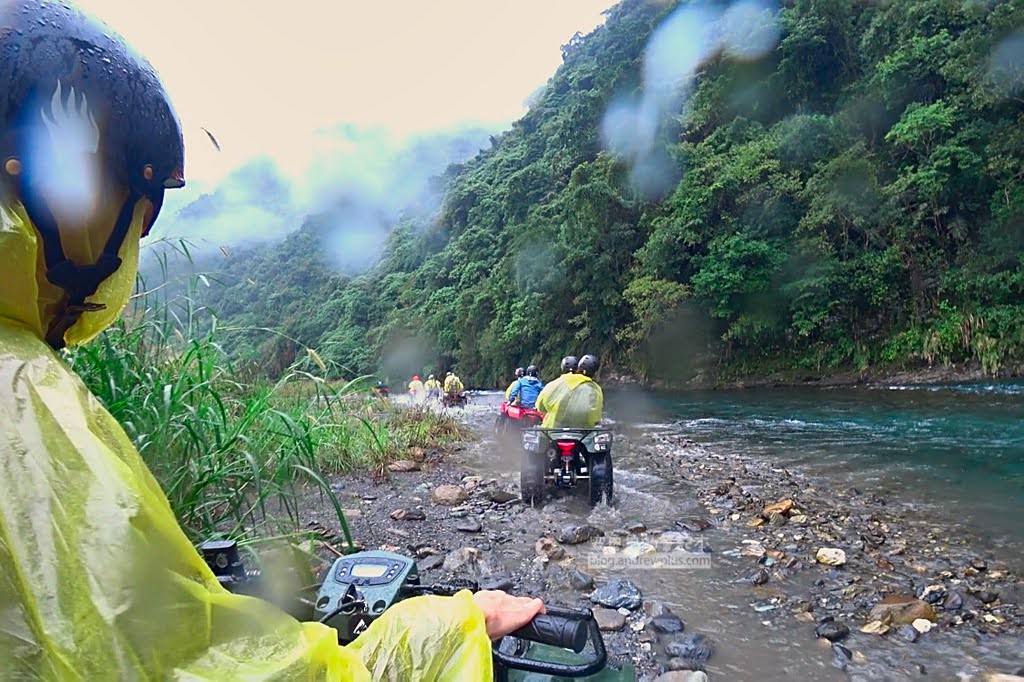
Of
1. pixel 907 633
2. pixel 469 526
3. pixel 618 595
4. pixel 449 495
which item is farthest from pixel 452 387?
pixel 907 633

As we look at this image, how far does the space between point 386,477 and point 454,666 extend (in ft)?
21.7

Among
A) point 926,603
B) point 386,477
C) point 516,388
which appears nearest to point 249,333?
point 386,477

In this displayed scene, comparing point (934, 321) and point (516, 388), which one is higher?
point (934, 321)

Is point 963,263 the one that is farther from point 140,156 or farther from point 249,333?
point 140,156

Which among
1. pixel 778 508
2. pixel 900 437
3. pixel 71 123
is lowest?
pixel 778 508

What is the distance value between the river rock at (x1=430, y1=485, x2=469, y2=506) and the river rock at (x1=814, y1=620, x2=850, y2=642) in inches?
144

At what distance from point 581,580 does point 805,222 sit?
62.9ft

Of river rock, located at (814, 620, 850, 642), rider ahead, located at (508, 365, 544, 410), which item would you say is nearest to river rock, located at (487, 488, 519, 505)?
river rock, located at (814, 620, 850, 642)

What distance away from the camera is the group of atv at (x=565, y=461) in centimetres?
615

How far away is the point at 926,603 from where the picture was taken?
369cm

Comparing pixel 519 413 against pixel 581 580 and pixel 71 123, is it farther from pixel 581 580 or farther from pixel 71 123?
pixel 71 123

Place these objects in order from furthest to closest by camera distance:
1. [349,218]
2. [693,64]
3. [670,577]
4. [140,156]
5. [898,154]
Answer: [349,218] < [693,64] < [898,154] < [670,577] < [140,156]

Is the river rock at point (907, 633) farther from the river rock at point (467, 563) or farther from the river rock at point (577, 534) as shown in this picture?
the river rock at point (467, 563)

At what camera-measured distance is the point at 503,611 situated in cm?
116
